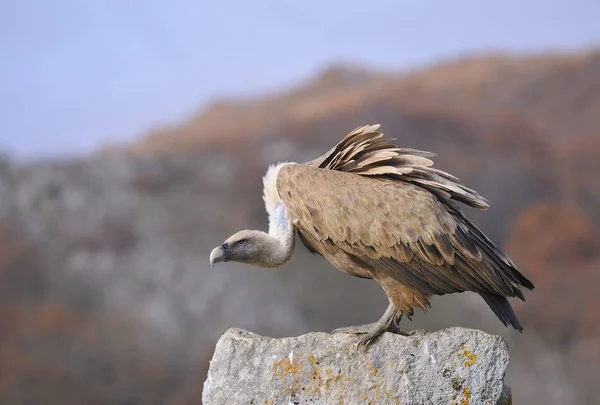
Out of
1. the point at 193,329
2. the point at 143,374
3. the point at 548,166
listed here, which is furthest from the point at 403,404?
the point at 548,166

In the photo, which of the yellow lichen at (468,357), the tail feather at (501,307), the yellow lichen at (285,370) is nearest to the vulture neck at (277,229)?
the yellow lichen at (285,370)

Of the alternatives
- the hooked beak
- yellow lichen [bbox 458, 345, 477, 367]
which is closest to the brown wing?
A: yellow lichen [bbox 458, 345, 477, 367]

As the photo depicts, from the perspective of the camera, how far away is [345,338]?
23.6 ft

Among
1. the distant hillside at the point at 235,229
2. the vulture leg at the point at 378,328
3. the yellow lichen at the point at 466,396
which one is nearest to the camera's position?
the yellow lichen at the point at 466,396

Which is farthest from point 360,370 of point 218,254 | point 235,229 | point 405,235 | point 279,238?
point 235,229

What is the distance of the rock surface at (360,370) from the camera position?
689cm

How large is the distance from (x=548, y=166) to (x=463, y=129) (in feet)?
14.8

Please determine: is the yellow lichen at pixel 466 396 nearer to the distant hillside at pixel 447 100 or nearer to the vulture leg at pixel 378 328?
the vulture leg at pixel 378 328

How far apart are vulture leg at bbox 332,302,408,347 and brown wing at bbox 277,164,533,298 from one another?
0.26 m

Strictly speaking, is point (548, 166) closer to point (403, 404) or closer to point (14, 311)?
point (14, 311)

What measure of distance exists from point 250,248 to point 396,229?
1.15m

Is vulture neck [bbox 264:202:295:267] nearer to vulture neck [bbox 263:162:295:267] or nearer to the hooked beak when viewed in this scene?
vulture neck [bbox 263:162:295:267]

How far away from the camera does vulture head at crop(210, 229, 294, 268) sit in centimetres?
777

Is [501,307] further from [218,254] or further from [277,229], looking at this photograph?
[218,254]
